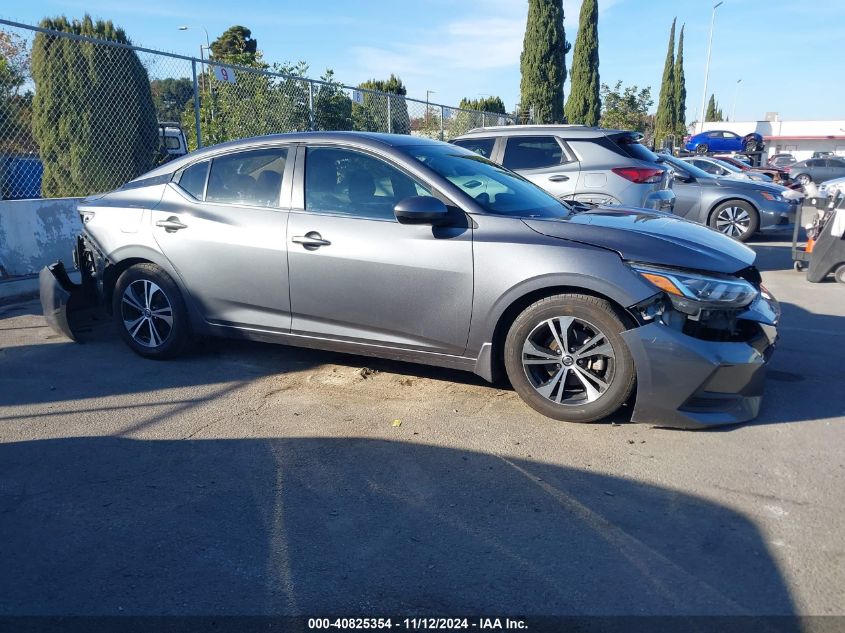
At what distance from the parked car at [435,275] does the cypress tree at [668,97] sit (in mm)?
53145

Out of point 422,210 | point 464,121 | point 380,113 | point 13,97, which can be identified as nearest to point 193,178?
point 422,210

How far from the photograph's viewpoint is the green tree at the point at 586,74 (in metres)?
33.8

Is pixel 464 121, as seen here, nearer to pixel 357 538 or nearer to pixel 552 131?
pixel 552 131

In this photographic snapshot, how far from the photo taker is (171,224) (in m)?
5.21

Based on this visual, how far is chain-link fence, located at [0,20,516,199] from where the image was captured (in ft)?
28.2

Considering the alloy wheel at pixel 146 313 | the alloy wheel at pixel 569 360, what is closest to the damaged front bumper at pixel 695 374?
the alloy wheel at pixel 569 360

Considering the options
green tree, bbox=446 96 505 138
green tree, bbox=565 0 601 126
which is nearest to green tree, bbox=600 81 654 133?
green tree, bbox=565 0 601 126

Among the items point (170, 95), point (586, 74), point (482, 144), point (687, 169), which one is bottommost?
point (687, 169)

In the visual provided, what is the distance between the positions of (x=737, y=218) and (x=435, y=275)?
31.1 feet

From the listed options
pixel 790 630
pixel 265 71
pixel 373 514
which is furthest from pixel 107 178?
pixel 790 630

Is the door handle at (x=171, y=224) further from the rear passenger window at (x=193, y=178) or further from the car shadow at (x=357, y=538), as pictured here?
the car shadow at (x=357, y=538)

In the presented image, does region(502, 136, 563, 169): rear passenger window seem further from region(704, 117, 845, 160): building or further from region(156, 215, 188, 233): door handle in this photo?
region(704, 117, 845, 160): building

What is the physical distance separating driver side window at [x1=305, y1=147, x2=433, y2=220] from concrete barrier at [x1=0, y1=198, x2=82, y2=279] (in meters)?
4.57

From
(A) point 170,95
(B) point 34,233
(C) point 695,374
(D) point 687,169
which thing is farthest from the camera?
(D) point 687,169
